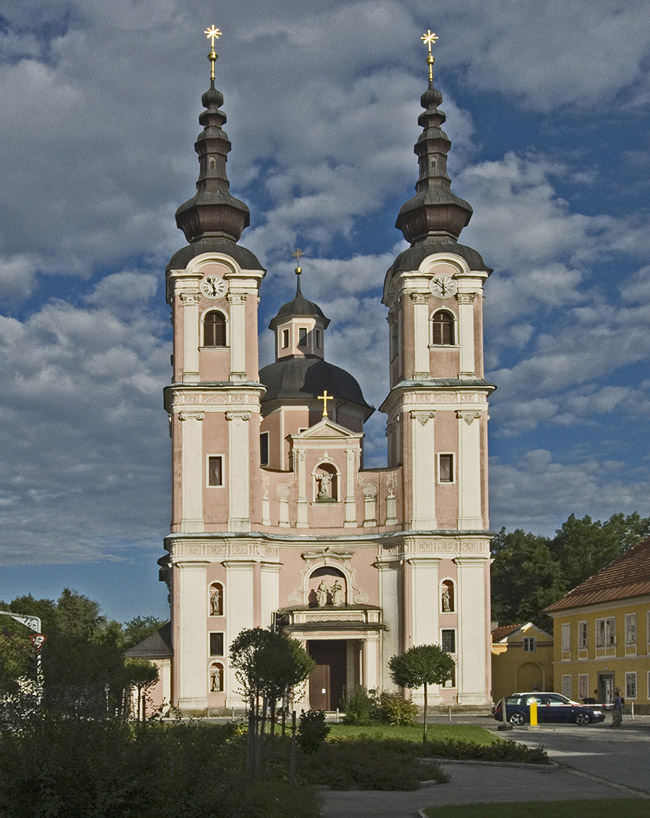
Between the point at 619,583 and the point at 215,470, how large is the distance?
782 inches

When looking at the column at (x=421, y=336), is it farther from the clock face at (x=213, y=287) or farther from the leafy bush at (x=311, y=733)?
the leafy bush at (x=311, y=733)

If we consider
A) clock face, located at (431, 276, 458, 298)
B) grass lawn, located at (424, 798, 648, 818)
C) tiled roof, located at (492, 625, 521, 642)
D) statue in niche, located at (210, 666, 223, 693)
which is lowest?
statue in niche, located at (210, 666, 223, 693)

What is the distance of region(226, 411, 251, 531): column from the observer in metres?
Answer: 55.4

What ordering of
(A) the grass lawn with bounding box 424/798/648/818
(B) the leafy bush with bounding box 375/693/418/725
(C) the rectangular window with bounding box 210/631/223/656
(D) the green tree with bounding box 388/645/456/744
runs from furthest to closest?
(C) the rectangular window with bounding box 210/631/223/656
(B) the leafy bush with bounding box 375/693/418/725
(D) the green tree with bounding box 388/645/456/744
(A) the grass lawn with bounding box 424/798/648/818

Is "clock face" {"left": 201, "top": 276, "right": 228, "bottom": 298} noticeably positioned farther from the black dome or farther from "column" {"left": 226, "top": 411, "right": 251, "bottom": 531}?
the black dome

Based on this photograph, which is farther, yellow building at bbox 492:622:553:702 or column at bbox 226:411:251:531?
yellow building at bbox 492:622:553:702

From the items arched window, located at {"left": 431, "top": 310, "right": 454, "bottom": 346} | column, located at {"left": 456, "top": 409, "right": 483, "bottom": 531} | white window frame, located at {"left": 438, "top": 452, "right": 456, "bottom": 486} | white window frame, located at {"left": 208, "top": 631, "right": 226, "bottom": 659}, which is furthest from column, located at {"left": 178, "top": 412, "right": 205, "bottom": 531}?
column, located at {"left": 456, "top": 409, "right": 483, "bottom": 531}

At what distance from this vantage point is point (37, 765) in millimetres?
13406

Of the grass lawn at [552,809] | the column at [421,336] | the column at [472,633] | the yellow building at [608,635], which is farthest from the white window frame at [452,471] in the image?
the grass lawn at [552,809]

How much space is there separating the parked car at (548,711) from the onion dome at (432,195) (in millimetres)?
22312

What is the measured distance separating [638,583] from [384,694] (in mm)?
13604

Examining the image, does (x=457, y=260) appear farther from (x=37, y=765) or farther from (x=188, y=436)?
(x=37, y=765)

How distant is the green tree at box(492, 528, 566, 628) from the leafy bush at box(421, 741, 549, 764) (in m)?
51.1

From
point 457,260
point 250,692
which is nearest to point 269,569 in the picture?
point 457,260
